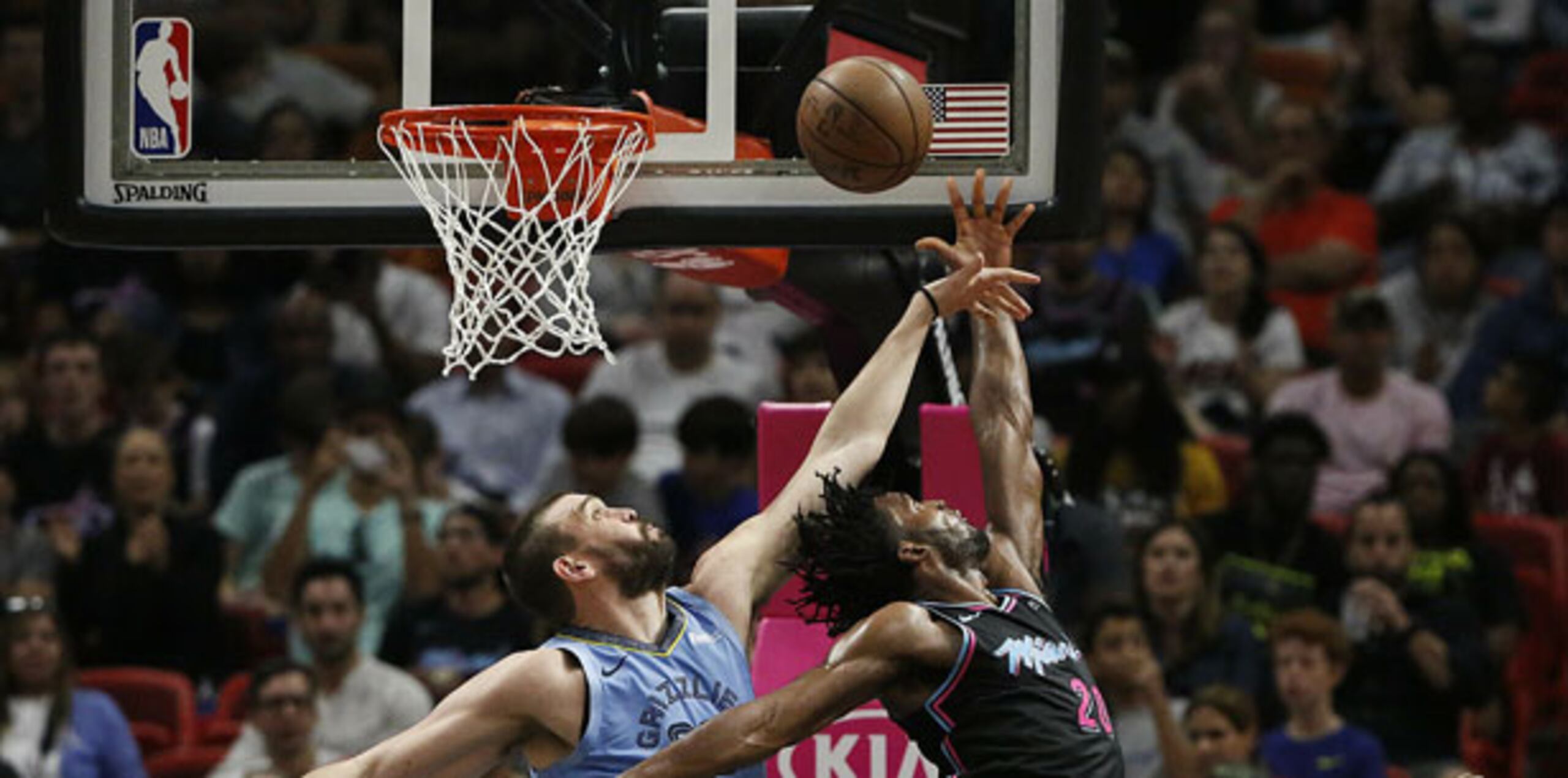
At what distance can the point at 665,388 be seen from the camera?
32.9 ft

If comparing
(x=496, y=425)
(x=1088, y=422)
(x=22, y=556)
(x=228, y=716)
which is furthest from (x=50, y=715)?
(x=1088, y=422)

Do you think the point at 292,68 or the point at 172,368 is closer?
the point at 172,368

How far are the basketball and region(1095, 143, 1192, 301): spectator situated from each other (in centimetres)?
504

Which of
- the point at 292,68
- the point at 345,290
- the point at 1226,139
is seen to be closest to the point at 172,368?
the point at 345,290

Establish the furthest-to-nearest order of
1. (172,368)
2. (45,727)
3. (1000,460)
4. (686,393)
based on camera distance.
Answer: (172,368) < (686,393) < (45,727) < (1000,460)

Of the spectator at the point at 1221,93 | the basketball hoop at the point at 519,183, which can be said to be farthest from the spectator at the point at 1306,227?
the basketball hoop at the point at 519,183

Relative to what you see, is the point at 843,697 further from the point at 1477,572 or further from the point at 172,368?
the point at 172,368

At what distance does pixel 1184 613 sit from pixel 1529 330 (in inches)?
90.7

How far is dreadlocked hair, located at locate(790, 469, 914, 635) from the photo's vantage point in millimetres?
5453

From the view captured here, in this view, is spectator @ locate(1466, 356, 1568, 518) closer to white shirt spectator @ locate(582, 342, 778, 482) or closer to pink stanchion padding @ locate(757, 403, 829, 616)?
white shirt spectator @ locate(582, 342, 778, 482)

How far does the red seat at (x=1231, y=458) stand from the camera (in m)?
9.58

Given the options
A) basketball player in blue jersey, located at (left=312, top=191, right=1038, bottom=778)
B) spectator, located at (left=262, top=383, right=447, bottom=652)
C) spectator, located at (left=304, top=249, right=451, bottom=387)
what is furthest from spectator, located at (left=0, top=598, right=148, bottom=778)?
basketball player in blue jersey, located at (left=312, top=191, right=1038, bottom=778)

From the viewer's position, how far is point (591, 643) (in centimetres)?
562

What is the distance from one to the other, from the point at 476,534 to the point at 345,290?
195cm
